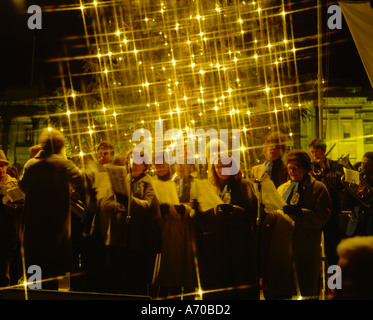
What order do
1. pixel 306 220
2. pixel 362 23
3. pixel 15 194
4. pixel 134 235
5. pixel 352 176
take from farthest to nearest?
1. pixel 352 176
2. pixel 15 194
3. pixel 134 235
4. pixel 306 220
5. pixel 362 23

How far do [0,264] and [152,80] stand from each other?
19.4ft

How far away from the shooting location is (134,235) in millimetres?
5598

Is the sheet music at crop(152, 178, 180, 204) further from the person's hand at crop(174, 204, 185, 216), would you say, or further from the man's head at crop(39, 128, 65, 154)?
the man's head at crop(39, 128, 65, 154)

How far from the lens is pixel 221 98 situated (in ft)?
33.4

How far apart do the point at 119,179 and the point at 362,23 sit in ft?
10.1

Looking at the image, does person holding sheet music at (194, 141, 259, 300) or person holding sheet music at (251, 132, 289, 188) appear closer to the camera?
person holding sheet music at (194, 141, 259, 300)

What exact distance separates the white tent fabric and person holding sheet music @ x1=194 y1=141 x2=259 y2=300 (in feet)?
5.91

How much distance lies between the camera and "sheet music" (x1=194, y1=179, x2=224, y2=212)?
490 cm

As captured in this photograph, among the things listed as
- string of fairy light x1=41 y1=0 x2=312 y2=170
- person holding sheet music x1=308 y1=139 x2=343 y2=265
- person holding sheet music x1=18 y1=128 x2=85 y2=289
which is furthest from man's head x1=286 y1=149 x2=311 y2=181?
string of fairy light x1=41 y1=0 x2=312 y2=170

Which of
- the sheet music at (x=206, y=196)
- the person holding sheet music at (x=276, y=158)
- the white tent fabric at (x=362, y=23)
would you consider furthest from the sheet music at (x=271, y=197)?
the white tent fabric at (x=362, y=23)

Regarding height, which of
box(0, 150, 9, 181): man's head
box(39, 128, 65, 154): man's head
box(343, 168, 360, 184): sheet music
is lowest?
box(343, 168, 360, 184): sheet music

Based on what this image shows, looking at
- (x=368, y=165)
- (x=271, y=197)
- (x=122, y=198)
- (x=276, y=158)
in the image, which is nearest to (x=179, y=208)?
(x=122, y=198)

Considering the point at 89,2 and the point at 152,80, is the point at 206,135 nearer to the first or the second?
the point at 152,80

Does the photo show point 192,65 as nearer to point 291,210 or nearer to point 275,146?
point 275,146
